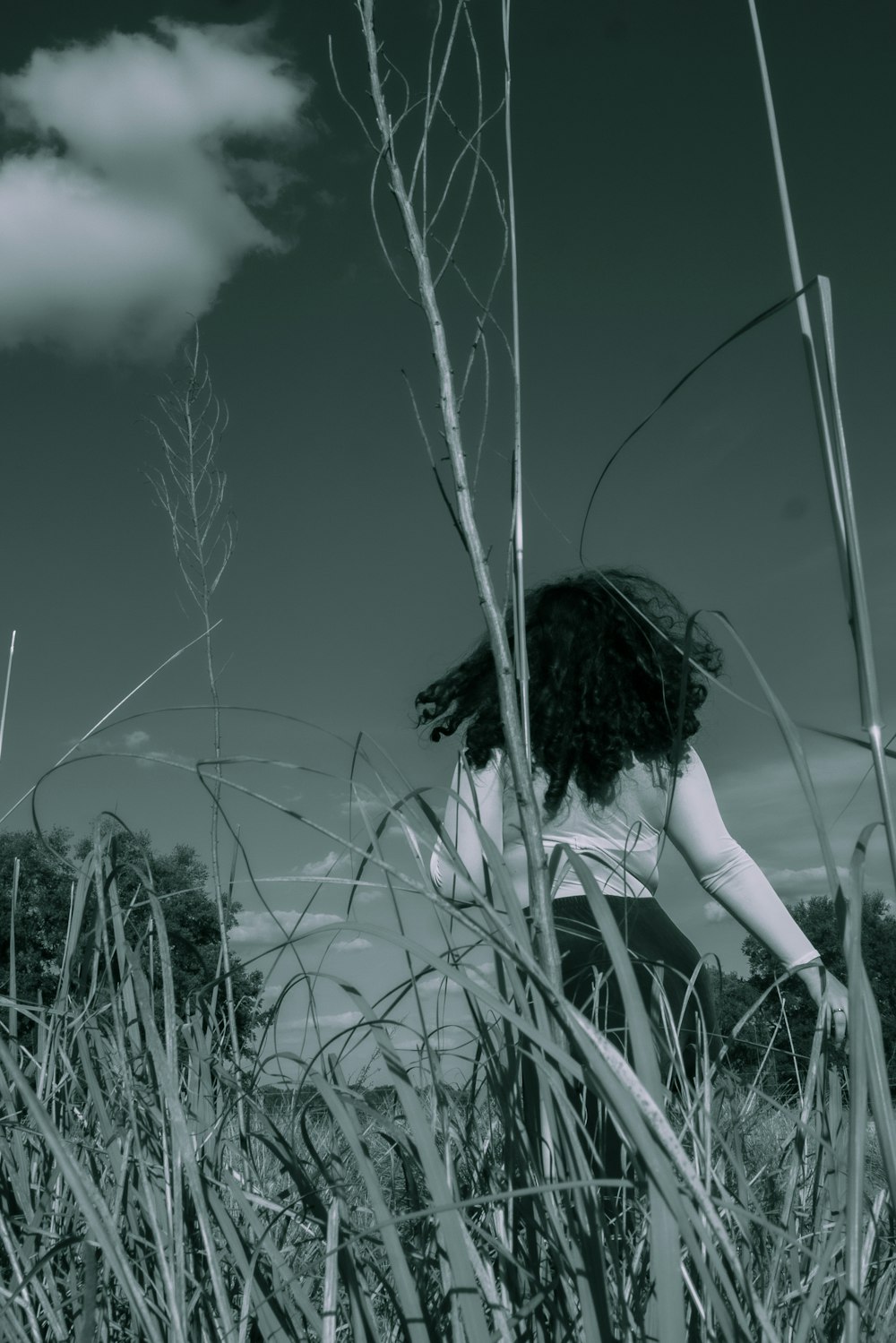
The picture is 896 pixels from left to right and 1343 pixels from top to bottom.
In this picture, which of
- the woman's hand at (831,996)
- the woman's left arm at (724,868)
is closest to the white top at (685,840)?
the woman's left arm at (724,868)

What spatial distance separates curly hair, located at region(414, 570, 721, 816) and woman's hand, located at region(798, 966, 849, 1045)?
2.11 feet

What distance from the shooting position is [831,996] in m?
1.51

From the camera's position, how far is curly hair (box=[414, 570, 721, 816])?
2252 millimetres

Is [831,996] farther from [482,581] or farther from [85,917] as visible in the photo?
[85,917]

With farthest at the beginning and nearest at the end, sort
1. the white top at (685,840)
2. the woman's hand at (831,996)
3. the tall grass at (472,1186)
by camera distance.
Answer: the white top at (685,840) < the woman's hand at (831,996) < the tall grass at (472,1186)

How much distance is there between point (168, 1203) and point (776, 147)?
1.00 m

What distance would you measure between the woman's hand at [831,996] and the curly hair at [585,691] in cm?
64

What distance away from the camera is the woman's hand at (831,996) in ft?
3.81

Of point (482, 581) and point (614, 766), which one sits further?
point (614, 766)

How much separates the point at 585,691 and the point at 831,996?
1.07 meters

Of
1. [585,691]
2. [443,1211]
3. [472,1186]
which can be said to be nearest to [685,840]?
[585,691]

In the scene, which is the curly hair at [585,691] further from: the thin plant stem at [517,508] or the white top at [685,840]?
the thin plant stem at [517,508]

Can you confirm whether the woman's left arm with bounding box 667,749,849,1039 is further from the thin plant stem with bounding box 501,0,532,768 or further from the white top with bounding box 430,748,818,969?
the thin plant stem with bounding box 501,0,532,768

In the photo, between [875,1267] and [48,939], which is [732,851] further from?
[48,939]
